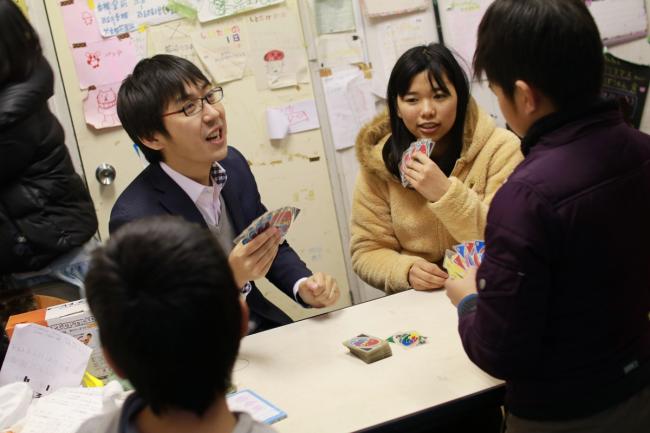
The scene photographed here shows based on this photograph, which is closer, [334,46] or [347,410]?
[347,410]

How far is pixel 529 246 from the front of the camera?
1181 millimetres

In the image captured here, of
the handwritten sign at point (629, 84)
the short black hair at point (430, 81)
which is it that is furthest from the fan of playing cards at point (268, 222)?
the handwritten sign at point (629, 84)

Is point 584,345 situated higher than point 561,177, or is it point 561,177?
point 561,177

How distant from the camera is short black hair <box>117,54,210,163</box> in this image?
214cm

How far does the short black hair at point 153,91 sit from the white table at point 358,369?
0.78m

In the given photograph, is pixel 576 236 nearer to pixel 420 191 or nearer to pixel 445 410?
pixel 445 410

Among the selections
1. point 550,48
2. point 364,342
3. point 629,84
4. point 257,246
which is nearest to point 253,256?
point 257,246

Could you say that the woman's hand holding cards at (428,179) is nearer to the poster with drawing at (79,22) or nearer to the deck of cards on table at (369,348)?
the deck of cards on table at (369,348)

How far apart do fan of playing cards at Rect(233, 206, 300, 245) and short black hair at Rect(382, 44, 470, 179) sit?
67cm

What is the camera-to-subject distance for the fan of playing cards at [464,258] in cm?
175

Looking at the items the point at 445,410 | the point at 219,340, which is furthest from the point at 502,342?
the point at 219,340

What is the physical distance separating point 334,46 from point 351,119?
414mm

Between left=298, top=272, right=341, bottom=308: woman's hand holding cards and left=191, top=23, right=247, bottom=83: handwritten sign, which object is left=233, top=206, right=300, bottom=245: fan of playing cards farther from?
left=191, top=23, right=247, bottom=83: handwritten sign

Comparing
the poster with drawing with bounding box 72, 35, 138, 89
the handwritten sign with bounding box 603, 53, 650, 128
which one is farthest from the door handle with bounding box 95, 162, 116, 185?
the handwritten sign with bounding box 603, 53, 650, 128
